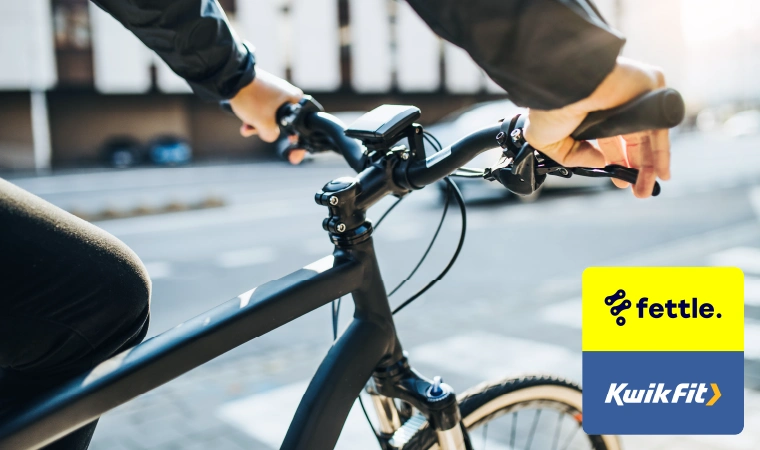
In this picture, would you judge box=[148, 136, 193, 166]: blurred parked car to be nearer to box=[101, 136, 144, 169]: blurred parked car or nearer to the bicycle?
box=[101, 136, 144, 169]: blurred parked car

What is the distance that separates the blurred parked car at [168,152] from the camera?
27.4 meters

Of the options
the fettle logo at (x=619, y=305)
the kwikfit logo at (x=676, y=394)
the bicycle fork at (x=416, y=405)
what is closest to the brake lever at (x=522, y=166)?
the bicycle fork at (x=416, y=405)

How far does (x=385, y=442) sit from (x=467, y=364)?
270 cm

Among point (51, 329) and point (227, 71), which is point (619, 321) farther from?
point (51, 329)

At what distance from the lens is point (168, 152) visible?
2745cm

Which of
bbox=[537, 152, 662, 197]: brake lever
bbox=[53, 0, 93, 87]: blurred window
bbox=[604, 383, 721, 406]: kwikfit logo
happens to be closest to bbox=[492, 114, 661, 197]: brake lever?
bbox=[537, 152, 662, 197]: brake lever

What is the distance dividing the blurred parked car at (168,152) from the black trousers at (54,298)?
27.0 metres

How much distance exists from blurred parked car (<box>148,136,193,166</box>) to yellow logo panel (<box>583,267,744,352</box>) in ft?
88.4

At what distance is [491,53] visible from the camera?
0.88 metres

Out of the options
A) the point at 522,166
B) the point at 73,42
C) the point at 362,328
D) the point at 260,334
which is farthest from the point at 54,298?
the point at 73,42

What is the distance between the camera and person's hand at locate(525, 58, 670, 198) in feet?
2.92

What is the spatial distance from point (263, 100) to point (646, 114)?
984mm

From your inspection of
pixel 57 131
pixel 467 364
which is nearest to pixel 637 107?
pixel 467 364

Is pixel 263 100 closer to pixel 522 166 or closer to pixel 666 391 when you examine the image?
pixel 522 166
